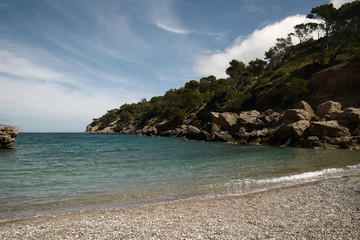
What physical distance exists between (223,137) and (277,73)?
3256 centimetres

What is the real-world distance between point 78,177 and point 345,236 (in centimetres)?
1598

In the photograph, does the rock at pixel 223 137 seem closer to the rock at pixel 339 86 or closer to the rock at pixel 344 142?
the rock at pixel 339 86

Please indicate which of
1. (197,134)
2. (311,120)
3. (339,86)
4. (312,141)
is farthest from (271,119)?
(197,134)

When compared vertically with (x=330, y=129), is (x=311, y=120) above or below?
above

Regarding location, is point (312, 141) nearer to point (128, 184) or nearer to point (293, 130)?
point (293, 130)

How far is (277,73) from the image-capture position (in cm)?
6669

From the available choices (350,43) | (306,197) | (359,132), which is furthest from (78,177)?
(350,43)

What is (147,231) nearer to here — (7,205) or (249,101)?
(7,205)

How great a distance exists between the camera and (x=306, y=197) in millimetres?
10164

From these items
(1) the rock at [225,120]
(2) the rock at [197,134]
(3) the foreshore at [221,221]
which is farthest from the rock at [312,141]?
(2) the rock at [197,134]

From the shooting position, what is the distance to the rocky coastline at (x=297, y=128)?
1195 inches

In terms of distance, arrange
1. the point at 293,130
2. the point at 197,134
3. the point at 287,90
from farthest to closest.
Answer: the point at 197,134
the point at 287,90
the point at 293,130

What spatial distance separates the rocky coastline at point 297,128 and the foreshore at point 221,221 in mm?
24649

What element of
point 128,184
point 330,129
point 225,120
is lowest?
point 128,184
